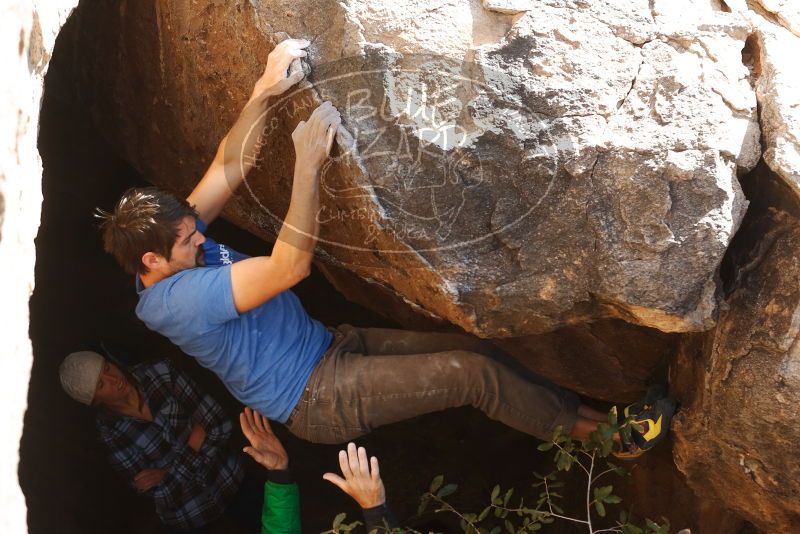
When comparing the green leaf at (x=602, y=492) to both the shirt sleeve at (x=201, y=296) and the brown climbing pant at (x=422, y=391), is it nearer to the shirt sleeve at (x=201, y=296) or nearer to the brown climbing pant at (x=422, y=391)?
the brown climbing pant at (x=422, y=391)

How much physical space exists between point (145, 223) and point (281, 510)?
1025 millimetres

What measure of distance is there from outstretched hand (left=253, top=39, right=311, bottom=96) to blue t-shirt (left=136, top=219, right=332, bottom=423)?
1.68 feet

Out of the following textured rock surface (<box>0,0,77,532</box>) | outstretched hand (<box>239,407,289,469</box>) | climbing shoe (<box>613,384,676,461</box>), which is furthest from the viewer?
outstretched hand (<box>239,407,289,469</box>)

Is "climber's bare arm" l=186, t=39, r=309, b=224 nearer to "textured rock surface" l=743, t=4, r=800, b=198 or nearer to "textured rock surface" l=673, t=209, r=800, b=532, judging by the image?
"textured rock surface" l=743, t=4, r=800, b=198

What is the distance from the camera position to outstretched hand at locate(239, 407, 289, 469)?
2.72 metres

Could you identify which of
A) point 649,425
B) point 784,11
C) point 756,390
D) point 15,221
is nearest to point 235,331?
point 15,221

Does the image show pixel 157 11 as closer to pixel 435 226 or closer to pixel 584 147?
pixel 435 226

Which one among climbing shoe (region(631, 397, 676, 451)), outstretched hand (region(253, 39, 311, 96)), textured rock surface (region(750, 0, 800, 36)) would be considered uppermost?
outstretched hand (region(253, 39, 311, 96))

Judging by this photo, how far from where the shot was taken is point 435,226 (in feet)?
7.11

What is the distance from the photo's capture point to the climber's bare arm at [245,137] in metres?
2.19

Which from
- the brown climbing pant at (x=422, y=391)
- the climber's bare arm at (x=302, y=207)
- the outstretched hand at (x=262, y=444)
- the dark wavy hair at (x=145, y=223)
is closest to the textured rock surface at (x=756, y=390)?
the brown climbing pant at (x=422, y=391)

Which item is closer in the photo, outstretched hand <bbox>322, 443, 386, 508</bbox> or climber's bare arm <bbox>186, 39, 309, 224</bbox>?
climber's bare arm <bbox>186, 39, 309, 224</bbox>

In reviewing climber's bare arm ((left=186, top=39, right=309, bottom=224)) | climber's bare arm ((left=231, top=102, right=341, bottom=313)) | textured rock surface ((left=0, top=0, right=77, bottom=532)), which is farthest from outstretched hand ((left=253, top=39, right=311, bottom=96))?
textured rock surface ((left=0, top=0, right=77, bottom=532))

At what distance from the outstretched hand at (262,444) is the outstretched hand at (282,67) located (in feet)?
3.83
